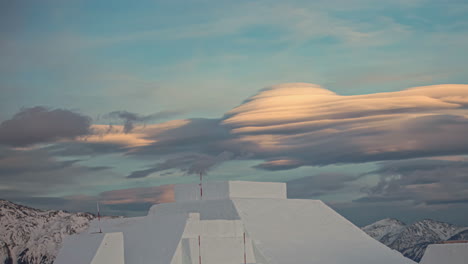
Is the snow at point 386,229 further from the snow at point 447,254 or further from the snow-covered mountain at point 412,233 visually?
the snow at point 447,254

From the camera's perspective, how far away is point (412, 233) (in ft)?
464

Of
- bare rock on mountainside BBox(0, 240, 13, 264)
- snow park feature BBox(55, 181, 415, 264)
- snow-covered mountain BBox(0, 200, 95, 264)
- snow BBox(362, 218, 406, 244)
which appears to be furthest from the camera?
snow BBox(362, 218, 406, 244)

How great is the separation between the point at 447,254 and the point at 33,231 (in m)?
58.3

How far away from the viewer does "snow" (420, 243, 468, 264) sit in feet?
147

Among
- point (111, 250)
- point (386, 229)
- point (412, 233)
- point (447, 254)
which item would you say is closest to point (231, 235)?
point (111, 250)

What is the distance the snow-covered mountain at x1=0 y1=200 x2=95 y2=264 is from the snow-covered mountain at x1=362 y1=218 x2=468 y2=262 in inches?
2450

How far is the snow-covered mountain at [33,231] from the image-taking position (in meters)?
87.1

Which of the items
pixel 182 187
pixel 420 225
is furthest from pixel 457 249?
pixel 420 225

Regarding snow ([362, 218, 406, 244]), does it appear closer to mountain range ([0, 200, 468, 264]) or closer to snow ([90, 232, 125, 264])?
mountain range ([0, 200, 468, 264])

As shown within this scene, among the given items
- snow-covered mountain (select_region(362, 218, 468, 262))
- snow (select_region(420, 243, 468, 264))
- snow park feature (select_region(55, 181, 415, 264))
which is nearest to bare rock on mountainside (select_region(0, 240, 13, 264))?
snow park feature (select_region(55, 181, 415, 264))

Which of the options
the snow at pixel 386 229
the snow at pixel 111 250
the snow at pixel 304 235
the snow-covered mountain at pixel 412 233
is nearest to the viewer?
the snow at pixel 111 250

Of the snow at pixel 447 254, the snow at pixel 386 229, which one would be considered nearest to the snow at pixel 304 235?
the snow at pixel 447 254

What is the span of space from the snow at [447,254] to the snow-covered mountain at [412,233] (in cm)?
8924

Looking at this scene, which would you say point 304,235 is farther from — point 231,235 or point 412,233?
point 412,233
